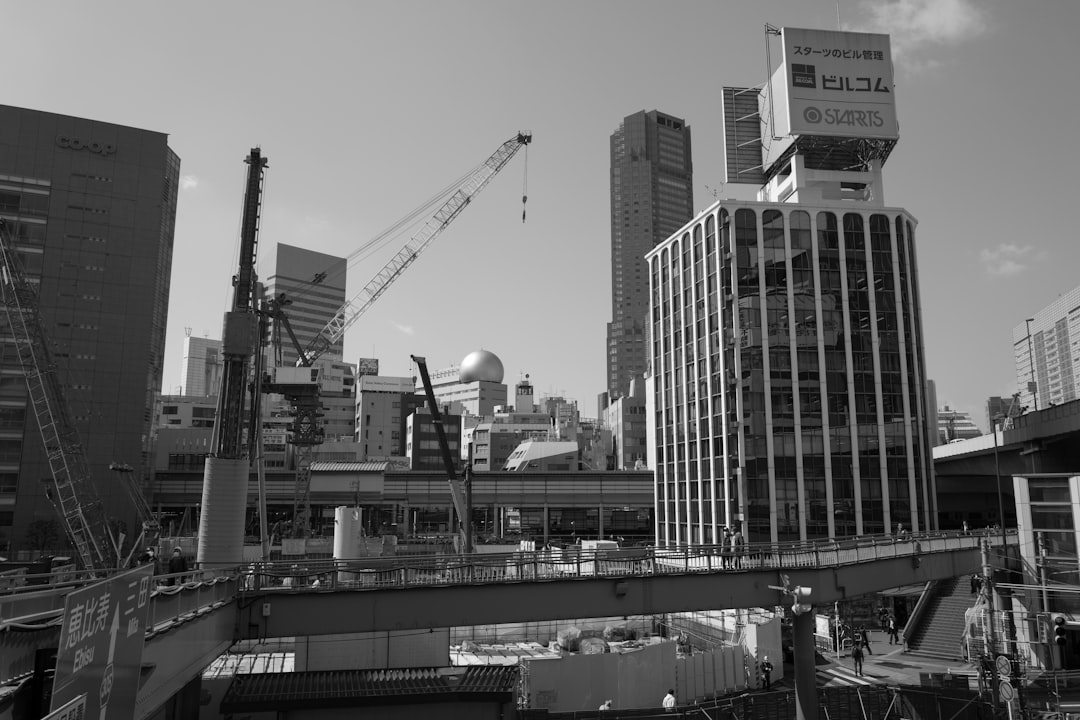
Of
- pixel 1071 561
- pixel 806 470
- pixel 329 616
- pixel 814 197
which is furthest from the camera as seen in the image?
pixel 814 197

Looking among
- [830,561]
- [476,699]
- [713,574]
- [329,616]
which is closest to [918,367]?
[830,561]

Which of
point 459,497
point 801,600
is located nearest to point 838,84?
point 459,497

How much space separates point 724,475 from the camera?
2753 inches

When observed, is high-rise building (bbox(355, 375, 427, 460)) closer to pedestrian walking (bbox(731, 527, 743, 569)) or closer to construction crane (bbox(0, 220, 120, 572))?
construction crane (bbox(0, 220, 120, 572))

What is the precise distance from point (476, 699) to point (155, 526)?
62.4 metres

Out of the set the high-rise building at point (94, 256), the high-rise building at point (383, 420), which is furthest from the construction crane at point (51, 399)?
the high-rise building at point (383, 420)

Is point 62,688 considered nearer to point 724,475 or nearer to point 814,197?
point 724,475

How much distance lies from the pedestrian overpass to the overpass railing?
0.17ft

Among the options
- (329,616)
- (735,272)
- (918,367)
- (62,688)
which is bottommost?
(329,616)

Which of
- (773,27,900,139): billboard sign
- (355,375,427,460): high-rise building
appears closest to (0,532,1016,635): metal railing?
(773,27,900,139): billboard sign

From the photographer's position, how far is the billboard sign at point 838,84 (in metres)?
74.4

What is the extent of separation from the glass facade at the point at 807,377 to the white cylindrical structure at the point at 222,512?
4580 centimetres

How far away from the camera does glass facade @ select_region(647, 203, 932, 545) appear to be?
6812cm

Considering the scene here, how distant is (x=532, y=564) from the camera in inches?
1192
